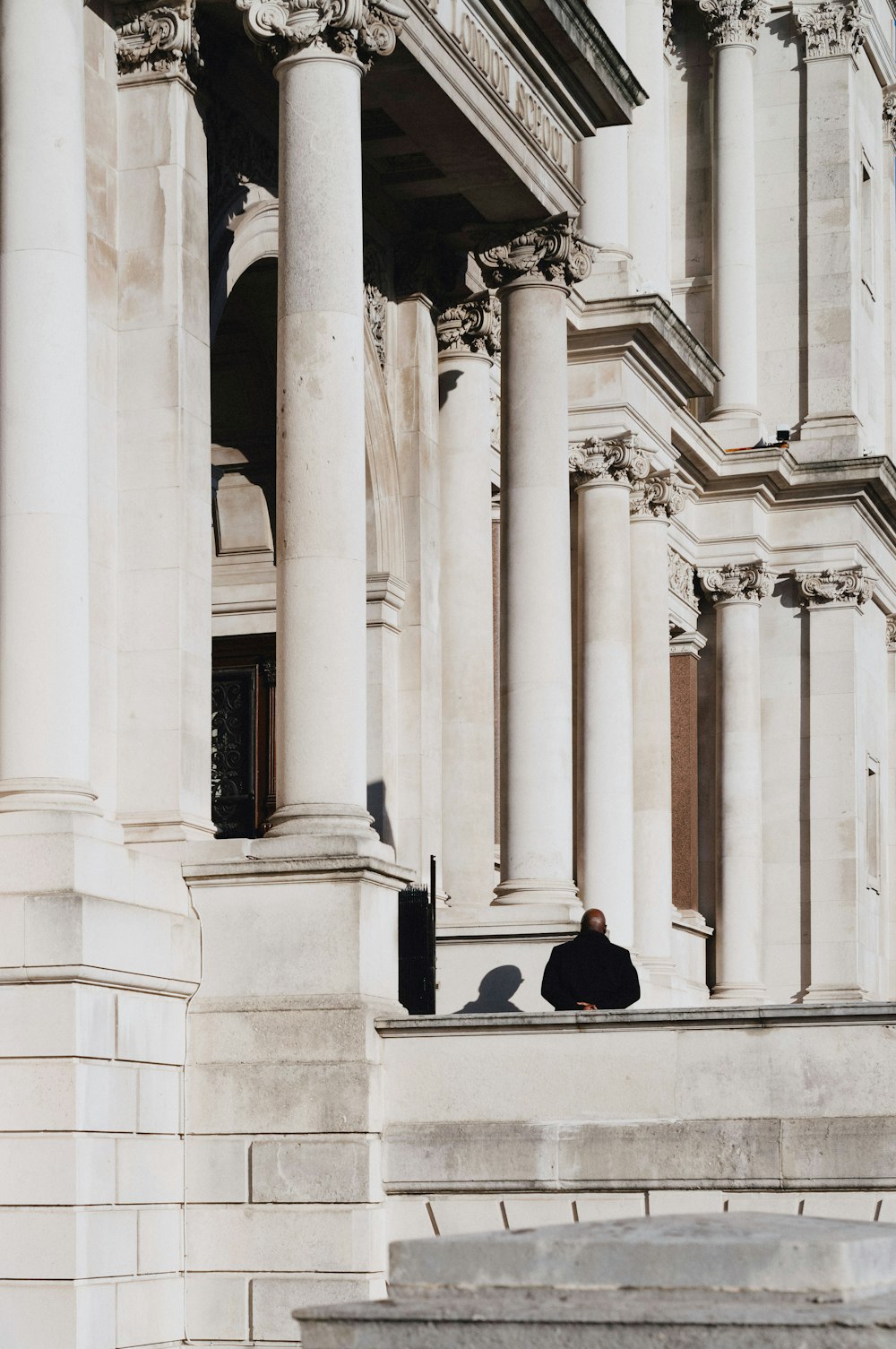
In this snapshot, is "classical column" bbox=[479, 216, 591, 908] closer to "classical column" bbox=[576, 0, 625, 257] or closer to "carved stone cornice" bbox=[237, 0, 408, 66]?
"carved stone cornice" bbox=[237, 0, 408, 66]

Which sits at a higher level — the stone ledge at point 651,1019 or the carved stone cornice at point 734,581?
the carved stone cornice at point 734,581

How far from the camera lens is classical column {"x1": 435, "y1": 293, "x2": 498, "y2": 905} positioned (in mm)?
26516

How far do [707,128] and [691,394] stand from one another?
1002 centimetres

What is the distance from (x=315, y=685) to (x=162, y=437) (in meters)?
2.60

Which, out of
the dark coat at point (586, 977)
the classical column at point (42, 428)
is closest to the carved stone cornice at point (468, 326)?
the dark coat at point (586, 977)

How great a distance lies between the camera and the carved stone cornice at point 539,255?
25766 millimetres

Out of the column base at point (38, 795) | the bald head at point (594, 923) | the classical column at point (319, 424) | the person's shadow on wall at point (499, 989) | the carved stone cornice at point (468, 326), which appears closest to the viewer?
the column base at point (38, 795)

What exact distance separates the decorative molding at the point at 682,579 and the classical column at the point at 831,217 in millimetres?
3914

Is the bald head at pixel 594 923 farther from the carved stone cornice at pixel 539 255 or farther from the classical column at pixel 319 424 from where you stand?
the carved stone cornice at pixel 539 255

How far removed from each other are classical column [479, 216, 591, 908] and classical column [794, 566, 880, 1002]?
57.4 feet

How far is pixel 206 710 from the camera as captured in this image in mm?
19578

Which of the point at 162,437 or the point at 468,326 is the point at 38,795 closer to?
the point at 162,437

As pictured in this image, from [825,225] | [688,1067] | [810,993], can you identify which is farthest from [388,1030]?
[825,225]

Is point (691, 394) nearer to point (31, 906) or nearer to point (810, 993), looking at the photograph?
point (810, 993)
